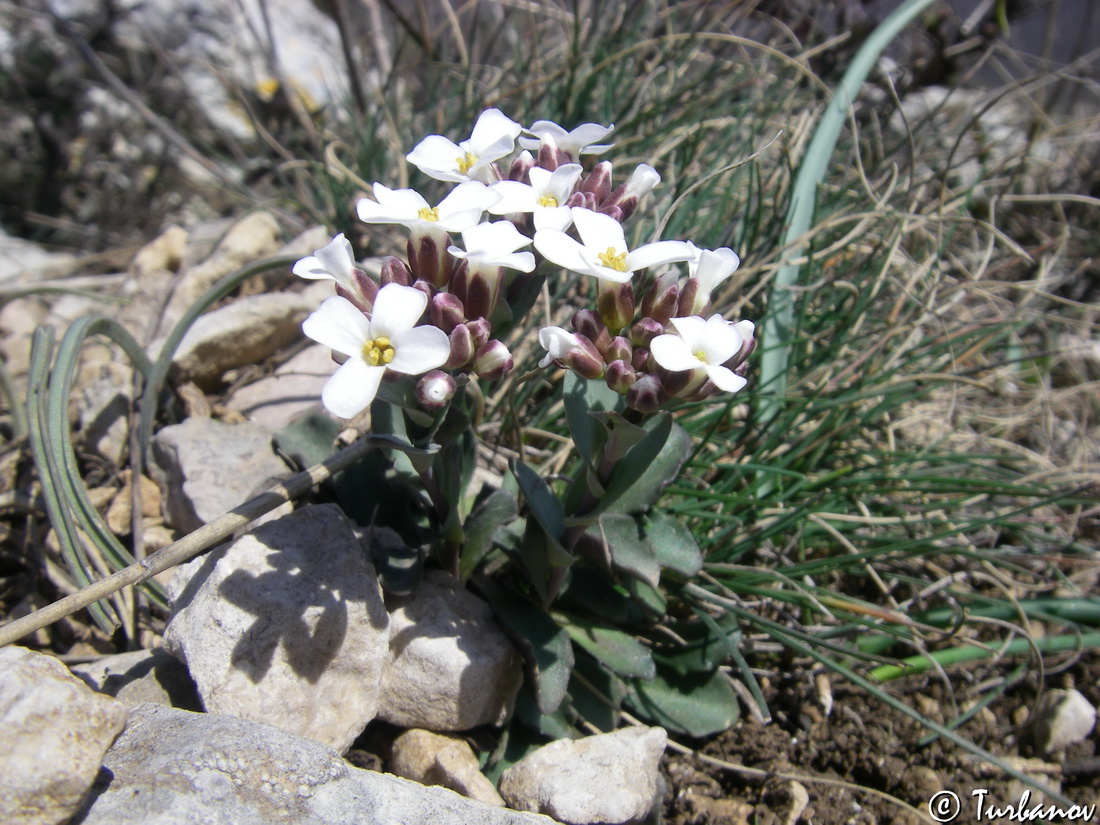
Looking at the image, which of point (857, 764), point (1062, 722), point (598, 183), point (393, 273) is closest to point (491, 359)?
point (393, 273)

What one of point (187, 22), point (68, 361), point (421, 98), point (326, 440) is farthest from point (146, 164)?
point (326, 440)

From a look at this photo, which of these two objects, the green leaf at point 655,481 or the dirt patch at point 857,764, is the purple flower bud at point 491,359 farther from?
the dirt patch at point 857,764

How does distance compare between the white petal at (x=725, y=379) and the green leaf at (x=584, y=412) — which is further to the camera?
the green leaf at (x=584, y=412)

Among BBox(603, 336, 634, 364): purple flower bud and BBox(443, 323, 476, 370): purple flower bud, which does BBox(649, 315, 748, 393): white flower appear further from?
BBox(443, 323, 476, 370): purple flower bud

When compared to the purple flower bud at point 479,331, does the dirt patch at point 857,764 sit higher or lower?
lower

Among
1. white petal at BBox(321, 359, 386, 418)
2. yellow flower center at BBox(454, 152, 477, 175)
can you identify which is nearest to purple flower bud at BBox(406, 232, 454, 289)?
yellow flower center at BBox(454, 152, 477, 175)

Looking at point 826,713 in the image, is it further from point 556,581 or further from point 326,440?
point 326,440

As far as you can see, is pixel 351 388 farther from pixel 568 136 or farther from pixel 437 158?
pixel 568 136

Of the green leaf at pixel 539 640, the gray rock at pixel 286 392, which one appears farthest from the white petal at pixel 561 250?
the gray rock at pixel 286 392
